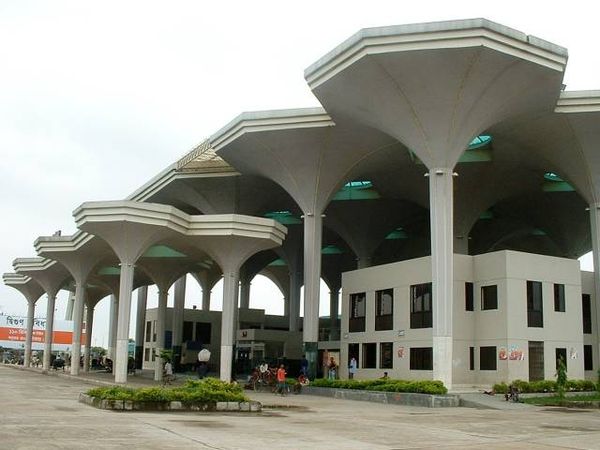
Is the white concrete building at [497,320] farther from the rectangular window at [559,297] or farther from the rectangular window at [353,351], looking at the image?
the rectangular window at [353,351]

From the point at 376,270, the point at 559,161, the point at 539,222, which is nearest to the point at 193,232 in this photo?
the point at 376,270

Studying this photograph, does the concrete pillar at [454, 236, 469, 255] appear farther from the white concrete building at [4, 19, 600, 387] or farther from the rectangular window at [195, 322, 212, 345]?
the rectangular window at [195, 322, 212, 345]

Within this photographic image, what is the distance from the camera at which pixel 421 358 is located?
35.8 metres

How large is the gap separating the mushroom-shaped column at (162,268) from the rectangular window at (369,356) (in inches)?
604

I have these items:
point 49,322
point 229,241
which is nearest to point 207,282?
point 49,322

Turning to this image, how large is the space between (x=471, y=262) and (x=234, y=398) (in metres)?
18.4

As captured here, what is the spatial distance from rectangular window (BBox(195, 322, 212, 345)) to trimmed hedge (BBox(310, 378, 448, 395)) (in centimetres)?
3146

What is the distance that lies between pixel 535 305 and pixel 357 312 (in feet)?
36.5

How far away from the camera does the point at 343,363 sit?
42375 millimetres

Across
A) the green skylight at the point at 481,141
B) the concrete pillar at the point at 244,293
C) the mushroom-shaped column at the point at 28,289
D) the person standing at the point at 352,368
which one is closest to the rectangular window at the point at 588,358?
the person standing at the point at 352,368

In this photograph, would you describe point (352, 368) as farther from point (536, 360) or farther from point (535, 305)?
point (535, 305)

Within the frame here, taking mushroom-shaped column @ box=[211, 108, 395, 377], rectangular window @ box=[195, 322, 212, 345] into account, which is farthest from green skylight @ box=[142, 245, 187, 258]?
rectangular window @ box=[195, 322, 212, 345]

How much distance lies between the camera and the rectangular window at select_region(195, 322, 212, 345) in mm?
64812

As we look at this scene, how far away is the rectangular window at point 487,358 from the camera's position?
110 ft
